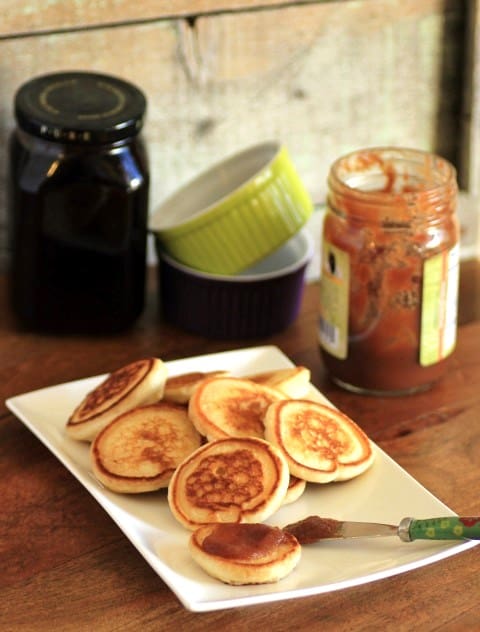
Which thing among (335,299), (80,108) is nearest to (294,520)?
(335,299)

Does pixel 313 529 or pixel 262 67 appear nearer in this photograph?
pixel 313 529

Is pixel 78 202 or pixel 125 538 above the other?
pixel 78 202

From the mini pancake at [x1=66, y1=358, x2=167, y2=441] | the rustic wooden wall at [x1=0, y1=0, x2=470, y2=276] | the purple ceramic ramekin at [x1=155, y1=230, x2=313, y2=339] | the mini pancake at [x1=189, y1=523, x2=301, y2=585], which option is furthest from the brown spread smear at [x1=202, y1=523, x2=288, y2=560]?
the rustic wooden wall at [x1=0, y1=0, x2=470, y2=276]

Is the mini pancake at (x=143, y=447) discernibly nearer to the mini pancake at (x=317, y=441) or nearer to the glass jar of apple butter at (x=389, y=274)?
the mini pancake at (x=317, y=441)

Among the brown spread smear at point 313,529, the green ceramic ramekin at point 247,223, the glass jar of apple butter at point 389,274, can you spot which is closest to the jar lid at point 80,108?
the green ceramic ramekin at point 247,223

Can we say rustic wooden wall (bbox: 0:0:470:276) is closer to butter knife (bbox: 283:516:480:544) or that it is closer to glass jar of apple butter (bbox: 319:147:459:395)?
glass jar of apple butter (bbox: 319:147:459:395)

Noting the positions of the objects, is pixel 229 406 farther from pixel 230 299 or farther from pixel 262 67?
pixel 262 67

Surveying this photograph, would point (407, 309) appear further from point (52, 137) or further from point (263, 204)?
point (52, 137)
